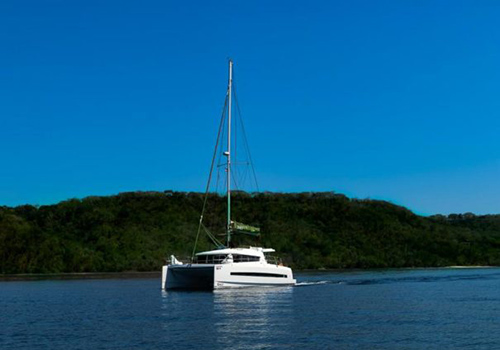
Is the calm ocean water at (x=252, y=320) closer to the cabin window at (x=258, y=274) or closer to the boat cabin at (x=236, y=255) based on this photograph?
the cabin window at (x=258, y=274)

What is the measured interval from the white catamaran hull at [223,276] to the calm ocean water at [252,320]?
1025 mm

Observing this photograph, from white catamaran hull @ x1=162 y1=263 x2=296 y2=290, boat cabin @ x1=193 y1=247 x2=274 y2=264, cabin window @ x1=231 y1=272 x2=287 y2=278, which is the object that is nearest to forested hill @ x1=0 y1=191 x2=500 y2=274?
white catamaran hull @ x1=162 y1=263 x2=296 y2=290

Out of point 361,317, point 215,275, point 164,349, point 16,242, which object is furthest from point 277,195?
point 164,349

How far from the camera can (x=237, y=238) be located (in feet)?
491

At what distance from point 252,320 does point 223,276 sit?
19.1 m

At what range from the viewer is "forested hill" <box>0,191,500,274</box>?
127125 mm

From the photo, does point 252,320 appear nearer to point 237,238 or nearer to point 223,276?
point 223,276

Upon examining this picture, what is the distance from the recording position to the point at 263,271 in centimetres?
6262

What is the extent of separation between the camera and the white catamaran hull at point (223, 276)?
60.1 m

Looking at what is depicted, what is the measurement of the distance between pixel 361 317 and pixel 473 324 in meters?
6.98

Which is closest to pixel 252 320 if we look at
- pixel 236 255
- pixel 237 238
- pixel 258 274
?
pixel 236 255

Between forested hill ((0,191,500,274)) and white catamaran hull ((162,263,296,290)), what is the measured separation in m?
61.4

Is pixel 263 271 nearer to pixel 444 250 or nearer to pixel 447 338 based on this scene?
pixel 447 338

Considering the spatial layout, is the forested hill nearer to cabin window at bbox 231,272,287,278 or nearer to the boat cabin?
cabin window at bbox 231,272,287,278
